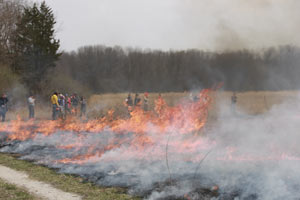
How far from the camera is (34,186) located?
853 cm

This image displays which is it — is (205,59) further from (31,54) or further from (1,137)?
(31,54)

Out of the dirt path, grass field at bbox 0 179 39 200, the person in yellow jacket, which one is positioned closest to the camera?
grass field at bbox 0 179 39 200

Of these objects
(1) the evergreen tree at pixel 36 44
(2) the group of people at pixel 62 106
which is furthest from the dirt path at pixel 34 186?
(1) the evergreen tree at pixel 36 44

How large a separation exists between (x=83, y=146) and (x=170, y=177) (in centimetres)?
602

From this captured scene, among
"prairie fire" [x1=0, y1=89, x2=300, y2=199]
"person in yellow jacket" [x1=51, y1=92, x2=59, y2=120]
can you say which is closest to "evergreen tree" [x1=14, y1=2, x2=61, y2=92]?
"person in yellow jacket" [x1=51, y1=92, x2=59, y2=120]

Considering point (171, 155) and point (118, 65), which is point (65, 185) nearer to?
point (171, 155)

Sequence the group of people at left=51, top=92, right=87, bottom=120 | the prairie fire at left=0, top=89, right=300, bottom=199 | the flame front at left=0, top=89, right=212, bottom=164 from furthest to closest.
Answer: the group of people at left=51, top=92, right=87, bottom=120, the flame front at left=0, top=89, right=212, bottom=164, the prairie fire at left=0, top=89, right=300, bottom=199

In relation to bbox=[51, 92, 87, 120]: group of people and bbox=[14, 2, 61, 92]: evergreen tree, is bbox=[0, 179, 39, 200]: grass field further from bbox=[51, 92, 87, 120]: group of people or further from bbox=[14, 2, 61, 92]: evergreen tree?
bbox=[14, 2, 61, 92]: evergreen tree

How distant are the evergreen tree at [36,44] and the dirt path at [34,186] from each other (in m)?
25.7

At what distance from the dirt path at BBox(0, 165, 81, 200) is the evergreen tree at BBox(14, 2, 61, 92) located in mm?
25687

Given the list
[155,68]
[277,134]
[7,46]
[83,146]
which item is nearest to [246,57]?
[277,134]

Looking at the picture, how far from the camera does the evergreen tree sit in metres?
34.4

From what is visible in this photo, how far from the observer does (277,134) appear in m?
11.4

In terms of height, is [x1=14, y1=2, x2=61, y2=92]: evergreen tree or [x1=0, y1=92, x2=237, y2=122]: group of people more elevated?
[x1=14, y1=2, x2=61, y2=92]: evergreen tree
